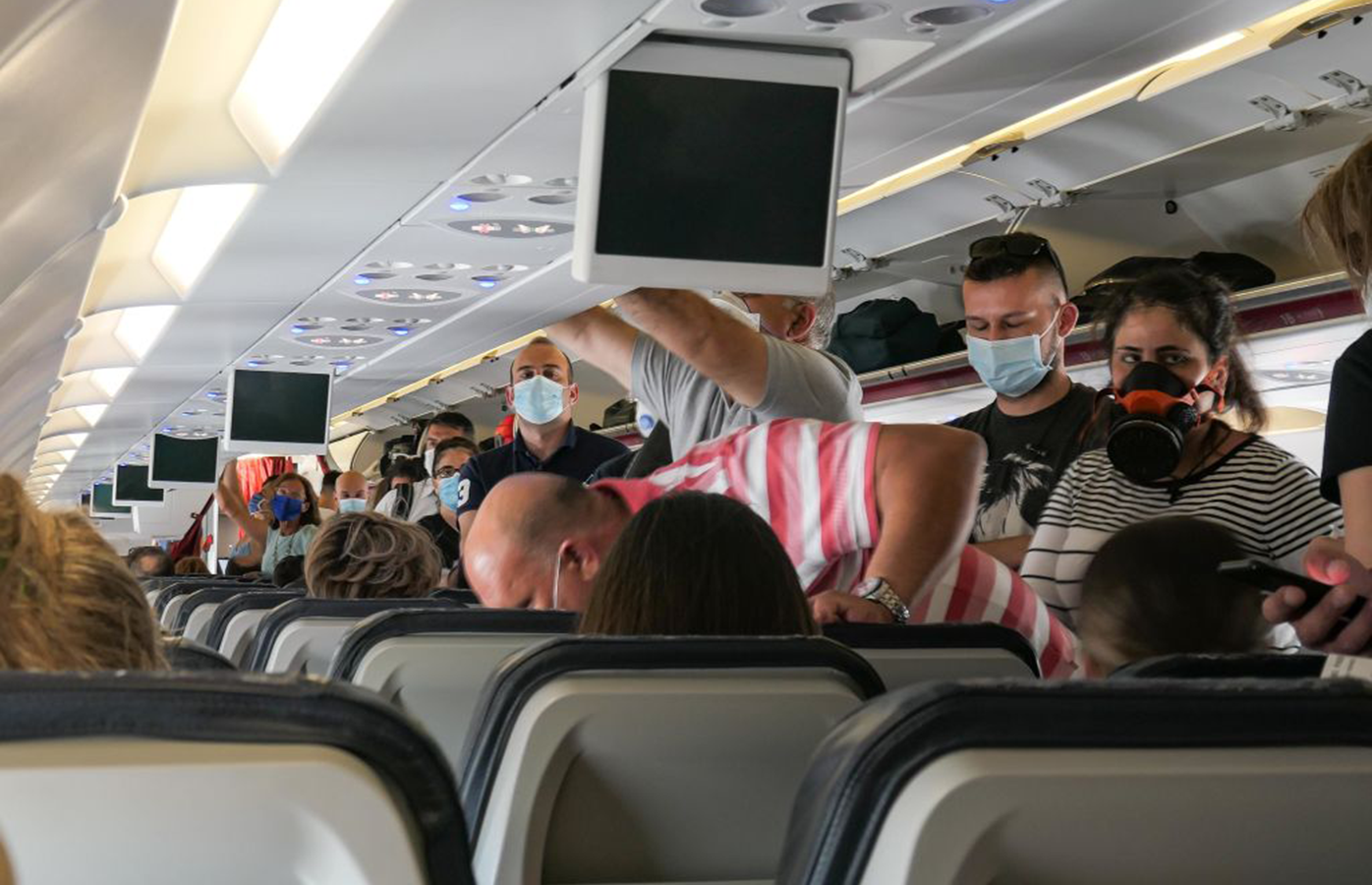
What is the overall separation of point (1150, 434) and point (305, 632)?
1.94 metres

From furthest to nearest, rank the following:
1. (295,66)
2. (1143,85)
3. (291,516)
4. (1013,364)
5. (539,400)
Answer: (291,516)
(539,400)
(295,66)
(1143,85)
(1013,364)

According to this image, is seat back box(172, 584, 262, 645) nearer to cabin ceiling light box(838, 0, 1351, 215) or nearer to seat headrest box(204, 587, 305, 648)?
seat headrest box(204, 587, 305, 648)

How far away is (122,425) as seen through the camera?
20516mm

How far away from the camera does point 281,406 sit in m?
15.0

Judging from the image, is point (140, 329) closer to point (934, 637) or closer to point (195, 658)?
point (195, 658)

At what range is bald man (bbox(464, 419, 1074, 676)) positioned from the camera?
123 inches

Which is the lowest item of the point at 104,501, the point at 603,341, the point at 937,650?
the point at 104,501

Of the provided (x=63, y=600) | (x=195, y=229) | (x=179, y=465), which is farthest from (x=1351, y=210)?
(x=179, y=465)

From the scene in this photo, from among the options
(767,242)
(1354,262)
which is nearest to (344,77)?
(767,242)

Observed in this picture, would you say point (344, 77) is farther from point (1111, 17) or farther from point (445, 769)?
point (445, 769)

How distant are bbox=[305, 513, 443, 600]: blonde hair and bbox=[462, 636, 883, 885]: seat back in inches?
122

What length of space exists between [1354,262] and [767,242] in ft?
10.3

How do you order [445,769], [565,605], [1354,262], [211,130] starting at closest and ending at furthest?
[445,769], [1354,262], [565,605], [211,130]

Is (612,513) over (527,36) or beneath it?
beneath
